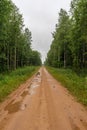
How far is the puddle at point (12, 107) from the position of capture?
1142 centimetres

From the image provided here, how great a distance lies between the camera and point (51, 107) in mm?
12016

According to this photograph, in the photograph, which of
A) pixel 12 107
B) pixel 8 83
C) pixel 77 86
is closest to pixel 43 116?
pixel 12 107

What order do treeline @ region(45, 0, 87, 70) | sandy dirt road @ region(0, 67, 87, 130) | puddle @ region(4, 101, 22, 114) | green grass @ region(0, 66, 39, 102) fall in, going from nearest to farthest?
sandy dirt road @ region(0, 67, 87, 130) < puddle @ region(4, 101, 22, 114) < green grass @ region(0, 66, 39, 102) < treeline @ region(45, 0, 87, 70)

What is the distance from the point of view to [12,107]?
1220cm

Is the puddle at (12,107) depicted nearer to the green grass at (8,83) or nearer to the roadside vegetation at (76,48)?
the green grass at (8,83)

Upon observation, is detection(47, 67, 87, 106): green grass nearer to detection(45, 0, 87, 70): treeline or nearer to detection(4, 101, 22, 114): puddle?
detection(4, 101, 22, 114): puddle

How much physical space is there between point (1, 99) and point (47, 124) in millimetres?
6473

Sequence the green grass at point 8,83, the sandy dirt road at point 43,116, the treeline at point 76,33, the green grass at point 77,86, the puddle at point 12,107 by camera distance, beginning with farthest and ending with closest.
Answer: the treeline at point 76,33 → the green grass at point 8,83 → the green grass at point 77,86 → the puddle at point 12,107 → the sandy dirt road at point 43,116

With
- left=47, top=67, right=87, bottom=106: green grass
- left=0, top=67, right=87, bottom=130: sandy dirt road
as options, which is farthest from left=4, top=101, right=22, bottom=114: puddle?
left=47, top=67, right=87, bottom=106: green grass

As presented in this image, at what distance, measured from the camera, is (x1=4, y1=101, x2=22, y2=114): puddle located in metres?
11.4

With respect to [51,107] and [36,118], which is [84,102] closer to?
[51,107]

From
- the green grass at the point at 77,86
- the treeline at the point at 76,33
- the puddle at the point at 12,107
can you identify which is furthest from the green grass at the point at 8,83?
the treeline at the point at 76,33

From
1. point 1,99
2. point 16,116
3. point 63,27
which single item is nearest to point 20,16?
point 63,27

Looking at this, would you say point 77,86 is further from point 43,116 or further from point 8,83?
point 43,116
